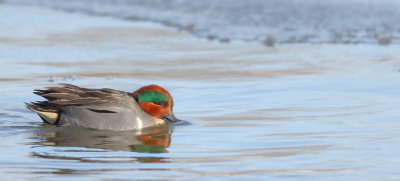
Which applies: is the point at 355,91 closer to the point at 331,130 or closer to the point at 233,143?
the point at 331,130

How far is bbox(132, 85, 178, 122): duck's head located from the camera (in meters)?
9.34

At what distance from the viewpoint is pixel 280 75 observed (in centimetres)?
1188

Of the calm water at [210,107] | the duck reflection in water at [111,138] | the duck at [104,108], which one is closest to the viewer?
the calm water at [210,107]

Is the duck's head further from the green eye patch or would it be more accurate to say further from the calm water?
the calm water

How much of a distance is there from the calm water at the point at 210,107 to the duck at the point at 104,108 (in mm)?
115

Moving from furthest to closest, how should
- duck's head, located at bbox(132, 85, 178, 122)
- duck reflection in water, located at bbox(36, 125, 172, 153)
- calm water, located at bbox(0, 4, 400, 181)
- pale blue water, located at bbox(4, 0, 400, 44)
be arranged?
pale blue water, located at bbox(4, 0, 400, 44), duck's head, located at bbox(132, 85, 178, 122), duck reflection in water, located at bbox(36, 125, 172, 153), calm water, located at bbox(0, 4, 400, 181)

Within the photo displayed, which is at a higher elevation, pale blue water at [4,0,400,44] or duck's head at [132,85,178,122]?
pale blue water at [4,0,400,44]

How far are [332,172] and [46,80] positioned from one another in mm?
5611

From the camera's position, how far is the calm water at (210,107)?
7160 millimetres

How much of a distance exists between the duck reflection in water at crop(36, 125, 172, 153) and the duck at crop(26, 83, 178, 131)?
0.08 m

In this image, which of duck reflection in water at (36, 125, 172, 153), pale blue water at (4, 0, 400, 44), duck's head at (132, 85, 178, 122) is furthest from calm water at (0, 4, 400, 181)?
pale blue water at (4, 0, 400, 44)

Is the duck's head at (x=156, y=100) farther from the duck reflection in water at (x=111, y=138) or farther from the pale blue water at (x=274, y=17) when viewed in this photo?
the pale blue water at (x=274, y=17)

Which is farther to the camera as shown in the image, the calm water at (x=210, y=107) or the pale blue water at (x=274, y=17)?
the pale blue water at (x=274, y=17)

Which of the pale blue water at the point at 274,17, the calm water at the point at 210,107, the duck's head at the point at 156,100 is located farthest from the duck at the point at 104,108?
the pale blue water at the point at 274,17
